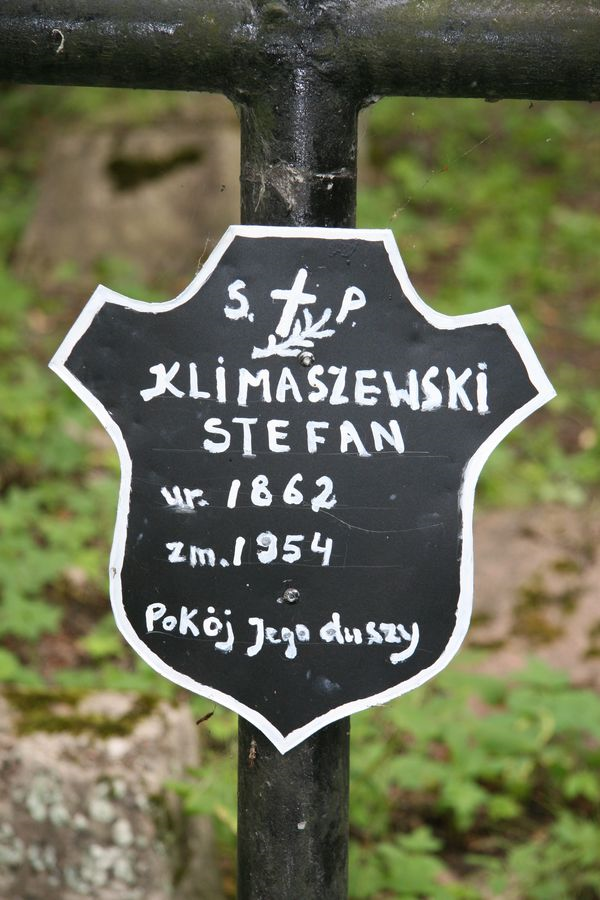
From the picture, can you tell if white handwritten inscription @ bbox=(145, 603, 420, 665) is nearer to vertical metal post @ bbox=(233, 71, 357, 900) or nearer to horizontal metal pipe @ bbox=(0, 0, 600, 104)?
vertical metal post @ bbox=(233, 71, 357, 900)

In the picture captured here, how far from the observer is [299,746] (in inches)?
56.2

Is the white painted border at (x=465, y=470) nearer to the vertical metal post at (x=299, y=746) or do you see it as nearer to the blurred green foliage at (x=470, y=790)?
the vertical metal post at (x=299, y=746)

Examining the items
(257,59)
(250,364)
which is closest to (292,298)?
(250,364)

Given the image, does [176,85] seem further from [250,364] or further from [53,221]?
[53,221]

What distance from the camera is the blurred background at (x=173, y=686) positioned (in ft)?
6.89

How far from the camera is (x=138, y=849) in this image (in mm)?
2047

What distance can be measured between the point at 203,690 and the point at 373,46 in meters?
0.89

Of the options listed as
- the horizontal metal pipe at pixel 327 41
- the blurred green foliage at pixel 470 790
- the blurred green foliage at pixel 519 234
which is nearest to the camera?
the horizontal metal pipe at pixel 327 41

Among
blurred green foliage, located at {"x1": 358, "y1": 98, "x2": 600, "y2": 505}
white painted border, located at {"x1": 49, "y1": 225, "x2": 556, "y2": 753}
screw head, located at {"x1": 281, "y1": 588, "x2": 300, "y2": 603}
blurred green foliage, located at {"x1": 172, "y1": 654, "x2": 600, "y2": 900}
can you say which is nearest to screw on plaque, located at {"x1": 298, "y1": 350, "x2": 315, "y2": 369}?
white painted border, located at {"x1": 49, "y1": 225, "x2": 556, "y2": 753}

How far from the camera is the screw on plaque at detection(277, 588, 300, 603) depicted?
54.1 inches

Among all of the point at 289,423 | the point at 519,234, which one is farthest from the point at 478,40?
the point at 519,234

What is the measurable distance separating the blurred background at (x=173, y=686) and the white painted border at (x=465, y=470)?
0.16 meters

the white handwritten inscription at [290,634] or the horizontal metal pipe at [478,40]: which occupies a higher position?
the horizontal metal pipe at [478,40]

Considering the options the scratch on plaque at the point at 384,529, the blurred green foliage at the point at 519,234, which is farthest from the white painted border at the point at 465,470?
the blurred green foliage at the point at 519,234
